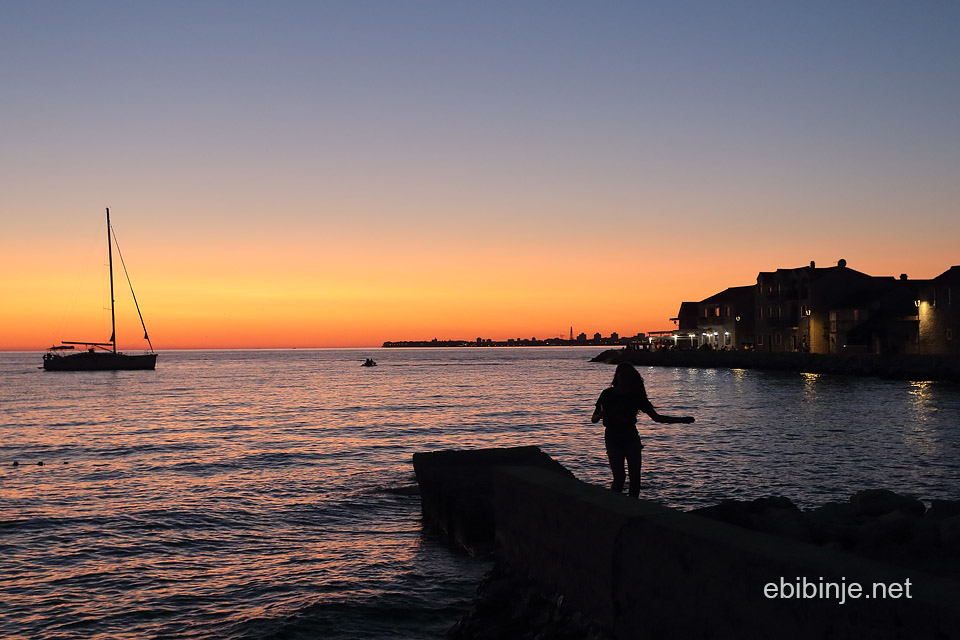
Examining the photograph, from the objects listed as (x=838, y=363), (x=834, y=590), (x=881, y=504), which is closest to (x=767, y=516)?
(x=881, y=504)

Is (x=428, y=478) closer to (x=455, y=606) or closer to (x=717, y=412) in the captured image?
(x=455, y=606)

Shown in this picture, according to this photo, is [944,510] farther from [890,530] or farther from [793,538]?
[793,538]

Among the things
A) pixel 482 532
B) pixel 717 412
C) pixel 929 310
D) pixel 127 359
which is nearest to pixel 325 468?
pixel 482 532

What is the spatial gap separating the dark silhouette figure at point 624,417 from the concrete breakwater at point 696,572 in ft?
4.27

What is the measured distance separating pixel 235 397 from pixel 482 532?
53.4 metres

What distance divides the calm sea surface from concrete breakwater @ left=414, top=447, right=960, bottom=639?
1.95m

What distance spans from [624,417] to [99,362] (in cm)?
12315

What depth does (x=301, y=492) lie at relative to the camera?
17.4m

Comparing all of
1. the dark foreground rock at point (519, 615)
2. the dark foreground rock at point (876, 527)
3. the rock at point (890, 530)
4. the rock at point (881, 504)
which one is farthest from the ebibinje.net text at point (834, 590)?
the rock at point (881, 504)

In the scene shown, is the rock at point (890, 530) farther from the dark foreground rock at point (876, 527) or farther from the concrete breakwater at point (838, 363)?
the concrete breakwater at point (838, 363)

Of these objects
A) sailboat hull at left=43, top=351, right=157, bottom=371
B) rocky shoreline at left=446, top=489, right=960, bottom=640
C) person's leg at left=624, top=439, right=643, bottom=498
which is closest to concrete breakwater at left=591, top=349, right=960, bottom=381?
rocky shoreline at left=446, top=489, right=960, bottom=640

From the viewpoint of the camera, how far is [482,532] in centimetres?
1105

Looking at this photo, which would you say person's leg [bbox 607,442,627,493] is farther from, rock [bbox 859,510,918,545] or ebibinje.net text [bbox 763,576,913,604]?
ebibinje.net text [bbox 763,576,913,604]

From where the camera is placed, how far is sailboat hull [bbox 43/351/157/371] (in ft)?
377
